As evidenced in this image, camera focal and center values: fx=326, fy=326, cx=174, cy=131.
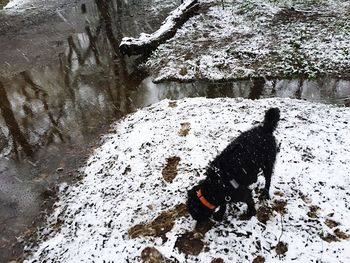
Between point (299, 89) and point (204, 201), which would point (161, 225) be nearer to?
point (204, 201)

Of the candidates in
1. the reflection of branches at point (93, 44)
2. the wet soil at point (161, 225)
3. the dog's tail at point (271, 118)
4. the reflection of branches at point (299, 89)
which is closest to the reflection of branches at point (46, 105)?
the reflection of branches at point (93, 44)

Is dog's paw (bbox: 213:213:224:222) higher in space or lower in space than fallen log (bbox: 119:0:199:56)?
lower

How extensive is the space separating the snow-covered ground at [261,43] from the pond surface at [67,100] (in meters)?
0.72

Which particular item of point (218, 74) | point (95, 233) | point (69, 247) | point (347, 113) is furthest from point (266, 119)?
point (218, 74)

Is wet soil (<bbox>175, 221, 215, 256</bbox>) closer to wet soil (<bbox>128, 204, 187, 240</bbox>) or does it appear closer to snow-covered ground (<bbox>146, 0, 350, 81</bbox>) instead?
wet soil (<bbox>128, 204, 187, 240</bbox>)

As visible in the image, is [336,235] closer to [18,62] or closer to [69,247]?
[69,247]

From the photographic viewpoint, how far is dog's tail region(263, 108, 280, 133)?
5066 mm

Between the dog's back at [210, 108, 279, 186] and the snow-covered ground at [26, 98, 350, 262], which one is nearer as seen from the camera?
the dog's back at [210, 108, 279, 186]

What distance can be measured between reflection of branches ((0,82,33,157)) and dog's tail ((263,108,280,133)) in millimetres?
7196

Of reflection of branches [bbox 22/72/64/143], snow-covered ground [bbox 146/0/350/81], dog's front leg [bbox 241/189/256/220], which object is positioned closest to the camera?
dog's front leg [bbox 241/189/256/220]

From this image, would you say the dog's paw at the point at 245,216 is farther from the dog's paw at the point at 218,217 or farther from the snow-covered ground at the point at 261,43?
the snow-covered ground at the point at 261,43

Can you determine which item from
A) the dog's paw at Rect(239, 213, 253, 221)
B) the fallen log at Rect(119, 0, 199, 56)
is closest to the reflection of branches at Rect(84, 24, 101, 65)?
the fallen log at Rect(119, 0, 199, 56)

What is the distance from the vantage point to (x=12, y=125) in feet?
36.0

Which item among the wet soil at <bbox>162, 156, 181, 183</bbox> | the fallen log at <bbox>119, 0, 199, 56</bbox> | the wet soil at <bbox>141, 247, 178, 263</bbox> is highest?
the fallen log at <bbox>119, 0, 199, 56</bbox>
